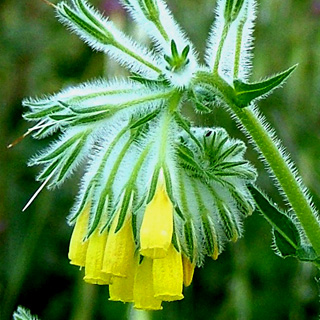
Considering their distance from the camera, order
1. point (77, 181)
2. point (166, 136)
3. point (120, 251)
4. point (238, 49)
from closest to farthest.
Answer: point (120, 251) < point (166, 136) < point (238, 49) < point (77, 181)

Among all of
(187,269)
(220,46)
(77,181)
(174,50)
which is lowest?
(187,269)

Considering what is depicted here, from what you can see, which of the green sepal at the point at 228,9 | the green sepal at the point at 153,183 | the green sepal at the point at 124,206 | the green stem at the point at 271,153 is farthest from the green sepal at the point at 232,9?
the green sepal at the point at 124,206

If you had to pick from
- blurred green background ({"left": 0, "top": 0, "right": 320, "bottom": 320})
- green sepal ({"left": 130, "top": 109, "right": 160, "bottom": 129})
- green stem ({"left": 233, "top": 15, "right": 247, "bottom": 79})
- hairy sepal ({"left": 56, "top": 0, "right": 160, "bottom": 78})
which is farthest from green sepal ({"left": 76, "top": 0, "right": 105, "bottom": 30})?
blurred green background ({"left": 0, "top": 0, "right": 320, "bottom": 320})

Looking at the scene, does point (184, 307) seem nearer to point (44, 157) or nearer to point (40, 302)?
point (40, 302)

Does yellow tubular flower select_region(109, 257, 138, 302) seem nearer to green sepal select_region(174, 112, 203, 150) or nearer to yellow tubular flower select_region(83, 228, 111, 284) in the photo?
yellow tubular flower select_region(83, 228, 111, 284)

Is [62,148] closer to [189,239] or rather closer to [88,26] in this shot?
[88,26]

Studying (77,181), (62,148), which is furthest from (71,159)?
(77,181)

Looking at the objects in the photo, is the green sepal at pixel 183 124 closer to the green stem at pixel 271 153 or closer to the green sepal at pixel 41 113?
the green stem at pixel 271 153
